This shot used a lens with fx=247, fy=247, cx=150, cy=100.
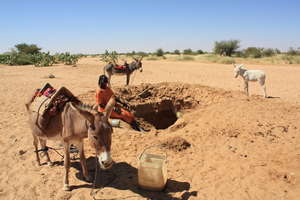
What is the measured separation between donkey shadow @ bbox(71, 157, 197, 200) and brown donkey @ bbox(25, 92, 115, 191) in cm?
25

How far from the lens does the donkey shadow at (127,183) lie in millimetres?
3877

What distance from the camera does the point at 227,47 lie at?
4494 cm

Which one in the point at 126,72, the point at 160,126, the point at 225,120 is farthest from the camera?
the point at 126,72

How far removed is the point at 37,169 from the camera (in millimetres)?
4691

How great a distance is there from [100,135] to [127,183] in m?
1.45

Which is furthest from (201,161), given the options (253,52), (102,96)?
(253,52)

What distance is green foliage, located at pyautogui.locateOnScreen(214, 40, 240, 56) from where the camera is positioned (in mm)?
44719

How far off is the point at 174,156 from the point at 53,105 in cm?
251

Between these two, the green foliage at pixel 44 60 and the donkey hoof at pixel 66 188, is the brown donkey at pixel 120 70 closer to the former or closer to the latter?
the donkey hoof at pixel 66 188

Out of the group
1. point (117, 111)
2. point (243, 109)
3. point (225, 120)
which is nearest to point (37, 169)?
point (117, 111)

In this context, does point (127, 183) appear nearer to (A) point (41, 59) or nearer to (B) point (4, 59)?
(A) point (41, 59)

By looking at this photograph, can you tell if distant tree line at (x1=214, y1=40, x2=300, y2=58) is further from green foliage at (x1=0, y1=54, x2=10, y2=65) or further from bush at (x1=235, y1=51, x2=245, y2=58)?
green foliage at (x1=0, y1=54, x2=10, y2=65)

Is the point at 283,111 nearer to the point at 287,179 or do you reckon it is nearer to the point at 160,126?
the point at 287,179

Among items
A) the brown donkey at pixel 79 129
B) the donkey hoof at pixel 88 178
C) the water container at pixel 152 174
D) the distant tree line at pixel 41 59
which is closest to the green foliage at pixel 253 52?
the distant tree line at pixel 41 59
